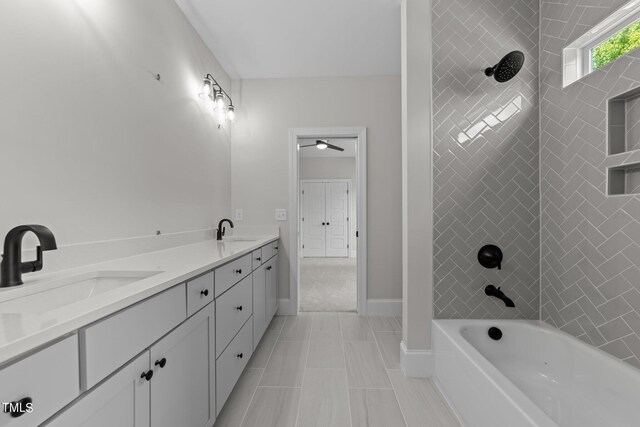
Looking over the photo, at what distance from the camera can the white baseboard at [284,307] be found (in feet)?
9.74

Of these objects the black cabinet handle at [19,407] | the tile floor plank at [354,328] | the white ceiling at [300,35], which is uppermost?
the white ceiling at [300,35]

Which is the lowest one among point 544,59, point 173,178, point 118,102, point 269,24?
point 173,178

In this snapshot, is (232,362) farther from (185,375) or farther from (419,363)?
(419,363)

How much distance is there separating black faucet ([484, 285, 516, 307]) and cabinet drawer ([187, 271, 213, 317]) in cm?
169

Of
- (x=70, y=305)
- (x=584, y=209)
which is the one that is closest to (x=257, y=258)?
(x=70, y=305)

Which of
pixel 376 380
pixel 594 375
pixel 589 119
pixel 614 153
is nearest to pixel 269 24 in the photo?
pixel 589 119

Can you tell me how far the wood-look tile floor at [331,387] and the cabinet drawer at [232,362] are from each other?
156 millimetres

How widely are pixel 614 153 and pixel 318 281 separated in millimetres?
3767

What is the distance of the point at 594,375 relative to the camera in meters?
1.30

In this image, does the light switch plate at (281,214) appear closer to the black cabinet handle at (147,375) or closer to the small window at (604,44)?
the black cabinet handle at (147,375)

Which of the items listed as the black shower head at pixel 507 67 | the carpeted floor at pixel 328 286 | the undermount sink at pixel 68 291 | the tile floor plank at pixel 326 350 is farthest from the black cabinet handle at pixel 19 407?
the carpeted floor at pixel 328 286

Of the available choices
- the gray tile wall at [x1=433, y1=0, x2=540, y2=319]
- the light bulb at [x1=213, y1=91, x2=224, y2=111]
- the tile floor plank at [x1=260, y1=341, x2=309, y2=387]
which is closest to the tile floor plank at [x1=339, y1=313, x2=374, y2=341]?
the tile floor plank at [x1=260, y1=341, x2=309, y2=387]

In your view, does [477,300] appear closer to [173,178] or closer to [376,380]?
[376,380]

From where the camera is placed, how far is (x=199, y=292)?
46.1 inches
